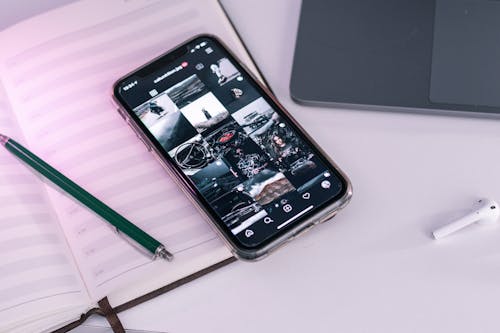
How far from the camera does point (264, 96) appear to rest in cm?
68

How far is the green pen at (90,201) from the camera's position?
626 mm

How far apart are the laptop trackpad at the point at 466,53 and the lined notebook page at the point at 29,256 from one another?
41 centimetres

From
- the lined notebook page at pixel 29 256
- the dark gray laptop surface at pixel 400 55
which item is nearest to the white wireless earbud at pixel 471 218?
the dark gray laptop surface at pixel 400 55

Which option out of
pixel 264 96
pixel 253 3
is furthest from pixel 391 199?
pixel 253 3

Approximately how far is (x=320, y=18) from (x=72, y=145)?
0.31 meters

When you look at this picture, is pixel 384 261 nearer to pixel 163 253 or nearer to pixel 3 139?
pixel 163 253

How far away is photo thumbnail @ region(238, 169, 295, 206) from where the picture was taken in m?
0.63

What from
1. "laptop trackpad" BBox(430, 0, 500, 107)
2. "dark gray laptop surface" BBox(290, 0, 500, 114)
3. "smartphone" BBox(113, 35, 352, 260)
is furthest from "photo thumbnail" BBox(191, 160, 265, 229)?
"laptop trackpad" BBox(430, 0, 500, 107)

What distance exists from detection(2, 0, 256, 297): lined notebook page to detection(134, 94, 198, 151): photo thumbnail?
3 cm

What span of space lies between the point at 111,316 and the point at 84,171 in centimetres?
16

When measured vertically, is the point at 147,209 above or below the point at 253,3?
below

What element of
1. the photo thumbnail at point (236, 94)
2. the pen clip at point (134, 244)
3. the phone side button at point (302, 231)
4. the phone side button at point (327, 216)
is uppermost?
the photo thumbnail at point (236, 94)

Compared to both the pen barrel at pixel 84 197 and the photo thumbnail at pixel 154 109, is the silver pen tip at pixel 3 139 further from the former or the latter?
the photo thumbnail at pixel 154 109

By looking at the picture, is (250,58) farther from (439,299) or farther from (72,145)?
(439,299)
